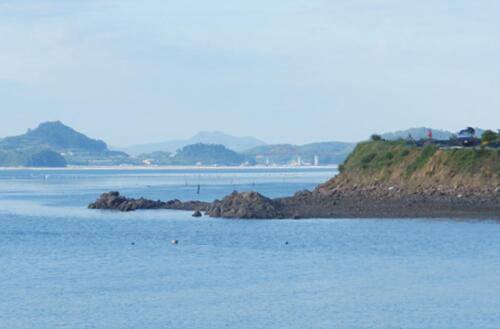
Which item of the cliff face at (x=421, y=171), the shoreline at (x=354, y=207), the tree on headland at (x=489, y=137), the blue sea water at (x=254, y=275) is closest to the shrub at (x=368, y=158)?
the cliff face at (x=421, y=171)

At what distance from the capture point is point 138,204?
83062 millimetres

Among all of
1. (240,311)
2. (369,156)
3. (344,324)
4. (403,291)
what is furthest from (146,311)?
(369,156)

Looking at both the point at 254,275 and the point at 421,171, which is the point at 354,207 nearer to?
the point at 421,171

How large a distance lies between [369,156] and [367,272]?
38565 mm

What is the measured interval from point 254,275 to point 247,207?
2605 cm

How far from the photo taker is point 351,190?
77562 millimetres

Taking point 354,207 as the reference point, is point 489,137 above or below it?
above

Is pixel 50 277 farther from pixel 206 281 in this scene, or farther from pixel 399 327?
pixel 399 327

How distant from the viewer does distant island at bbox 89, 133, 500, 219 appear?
67625 mm

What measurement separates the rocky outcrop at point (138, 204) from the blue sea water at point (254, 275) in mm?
9973

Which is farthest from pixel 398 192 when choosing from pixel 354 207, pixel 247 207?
pixel 247 207

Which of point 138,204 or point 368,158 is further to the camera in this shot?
point 138,204

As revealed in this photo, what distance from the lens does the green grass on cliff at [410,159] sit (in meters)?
72.8

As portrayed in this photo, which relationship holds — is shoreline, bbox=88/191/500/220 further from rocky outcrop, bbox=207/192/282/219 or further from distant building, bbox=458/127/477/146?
distant building, bbox=458/127/477/146
